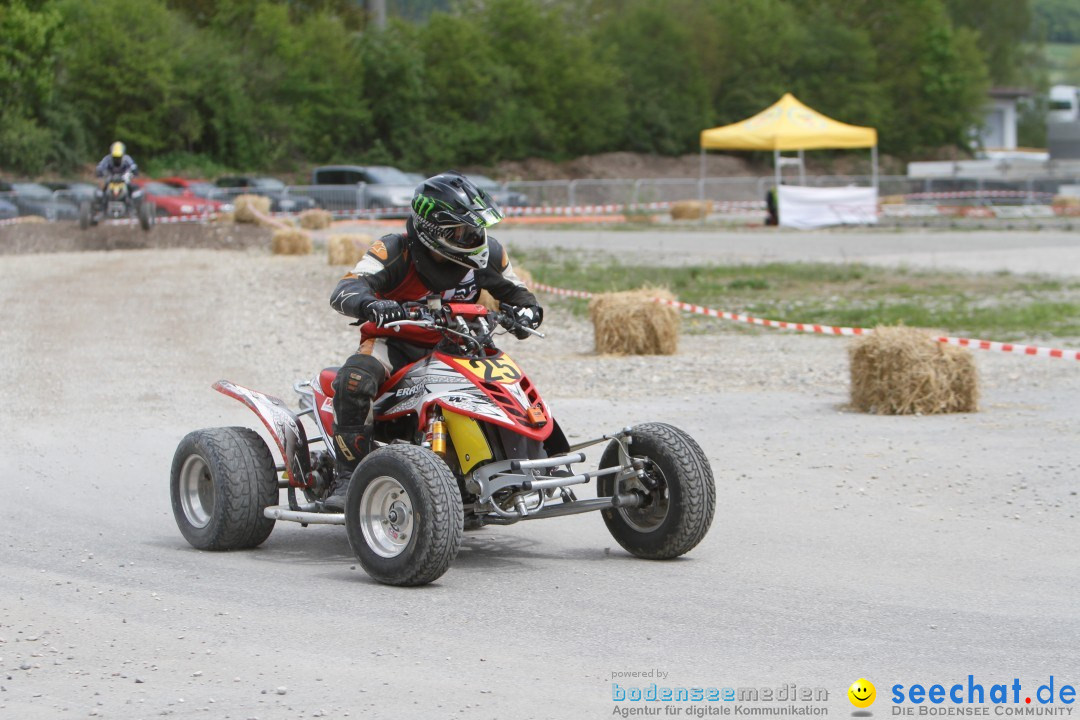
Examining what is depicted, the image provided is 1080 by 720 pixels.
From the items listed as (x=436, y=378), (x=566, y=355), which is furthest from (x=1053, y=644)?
(x=566, y=355)

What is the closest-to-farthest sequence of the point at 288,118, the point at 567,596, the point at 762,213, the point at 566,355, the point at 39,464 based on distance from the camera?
1. the point at 567,596
2. the point at 39,464
3. the point at 566,355
4. the point at 762,213
5. the point at 288,118

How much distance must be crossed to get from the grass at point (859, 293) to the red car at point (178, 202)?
51.3 ft

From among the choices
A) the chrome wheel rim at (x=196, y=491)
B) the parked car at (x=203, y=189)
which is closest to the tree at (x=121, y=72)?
the parked car at (x=203, y=189)

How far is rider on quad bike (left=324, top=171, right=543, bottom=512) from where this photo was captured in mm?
7062

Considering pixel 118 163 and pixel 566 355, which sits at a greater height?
pixel 118 163

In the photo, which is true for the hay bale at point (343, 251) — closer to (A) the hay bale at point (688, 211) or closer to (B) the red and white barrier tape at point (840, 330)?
(B) the red and white barrier tape at point (840, 330)

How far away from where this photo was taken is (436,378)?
7.00 m

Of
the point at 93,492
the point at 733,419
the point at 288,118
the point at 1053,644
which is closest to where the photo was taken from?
the point at 1053,644

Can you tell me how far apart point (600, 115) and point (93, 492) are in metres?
58.3

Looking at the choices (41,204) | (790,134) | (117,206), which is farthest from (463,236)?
(41,204)

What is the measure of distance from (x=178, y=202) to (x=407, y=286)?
33.6 meters

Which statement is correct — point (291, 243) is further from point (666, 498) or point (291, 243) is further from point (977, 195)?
point (977, 195)

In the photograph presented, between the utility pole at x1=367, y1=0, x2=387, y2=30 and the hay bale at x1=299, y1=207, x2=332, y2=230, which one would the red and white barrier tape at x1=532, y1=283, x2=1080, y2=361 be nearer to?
the hay bale at x1=299, y1=207, x2=332, y2=230

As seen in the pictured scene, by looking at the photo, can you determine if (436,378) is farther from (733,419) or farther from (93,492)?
(733,419)
